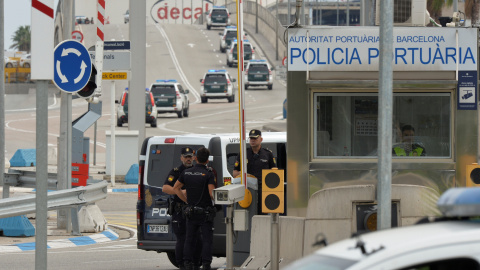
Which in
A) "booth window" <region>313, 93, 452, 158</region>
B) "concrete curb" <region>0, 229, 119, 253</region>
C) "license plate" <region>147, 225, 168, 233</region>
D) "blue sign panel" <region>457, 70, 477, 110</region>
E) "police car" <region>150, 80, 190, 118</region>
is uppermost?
→ "police car" <region>150, 80, 190, 118</region>

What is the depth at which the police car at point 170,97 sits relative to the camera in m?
50.3

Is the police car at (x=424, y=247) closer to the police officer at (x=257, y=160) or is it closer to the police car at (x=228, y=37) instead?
the police officer at (x=257, y=160)

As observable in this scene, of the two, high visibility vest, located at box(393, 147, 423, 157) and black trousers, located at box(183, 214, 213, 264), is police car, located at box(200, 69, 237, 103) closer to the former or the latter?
black trousers, located at box(183, 214, 213, 264)

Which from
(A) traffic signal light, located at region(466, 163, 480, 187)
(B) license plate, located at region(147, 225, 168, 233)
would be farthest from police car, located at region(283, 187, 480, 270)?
(B) license plate, located at region(147, 225, 168, 233)

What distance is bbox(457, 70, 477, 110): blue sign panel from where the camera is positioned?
10508 mm

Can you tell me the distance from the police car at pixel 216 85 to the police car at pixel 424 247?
54.2 meters

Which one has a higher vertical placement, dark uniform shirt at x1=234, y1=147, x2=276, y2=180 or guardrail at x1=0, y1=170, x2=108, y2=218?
dark uniform shirt at x1=234, y1=147, x2=276, y2=180

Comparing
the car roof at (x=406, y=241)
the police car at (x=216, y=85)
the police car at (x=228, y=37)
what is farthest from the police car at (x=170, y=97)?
the car roof at (x=406, y=241)

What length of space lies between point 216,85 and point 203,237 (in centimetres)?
4732

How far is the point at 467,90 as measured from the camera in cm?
1055

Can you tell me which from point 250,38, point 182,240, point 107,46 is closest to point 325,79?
point 182,240

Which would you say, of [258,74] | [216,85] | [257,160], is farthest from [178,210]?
[258,74]

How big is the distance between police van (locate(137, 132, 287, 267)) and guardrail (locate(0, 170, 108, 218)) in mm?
2176

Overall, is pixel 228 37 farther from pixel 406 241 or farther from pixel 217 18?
pixel 406 241
